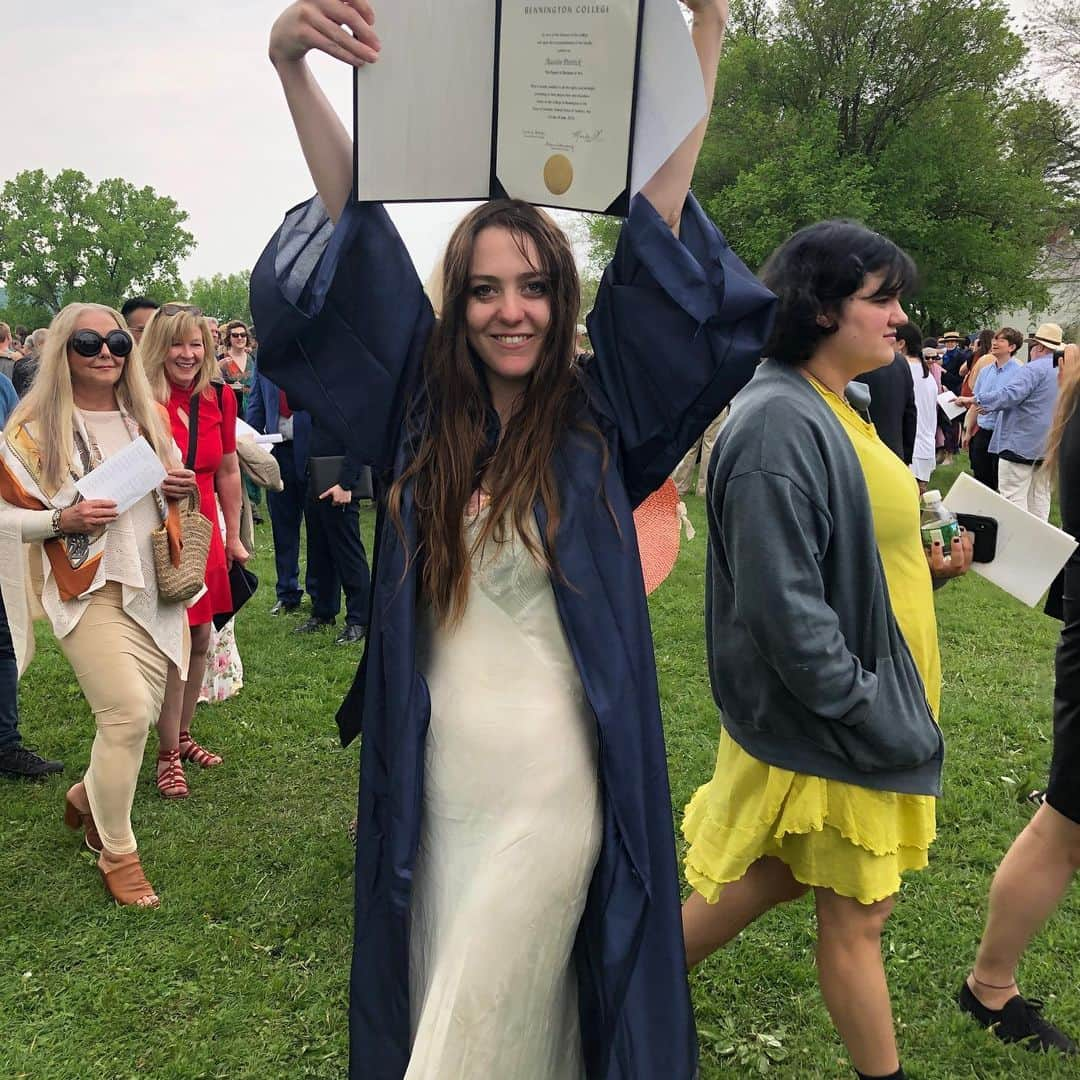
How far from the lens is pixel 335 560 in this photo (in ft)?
21.6

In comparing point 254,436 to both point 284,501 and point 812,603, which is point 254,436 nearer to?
point 284,501

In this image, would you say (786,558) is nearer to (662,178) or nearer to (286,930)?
(662,178)

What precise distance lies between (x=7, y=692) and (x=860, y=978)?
3.80 m

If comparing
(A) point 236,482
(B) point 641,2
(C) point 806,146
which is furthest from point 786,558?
(C) point 806,146

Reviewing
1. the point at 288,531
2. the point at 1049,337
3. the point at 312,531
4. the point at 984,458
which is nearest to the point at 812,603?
the point at 312,531

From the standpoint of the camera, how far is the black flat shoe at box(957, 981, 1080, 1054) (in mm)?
2518

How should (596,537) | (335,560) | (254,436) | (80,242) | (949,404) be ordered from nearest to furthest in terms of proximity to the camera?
(596,537) → (254,436) → (335,560) → (949,404) → (80,242)

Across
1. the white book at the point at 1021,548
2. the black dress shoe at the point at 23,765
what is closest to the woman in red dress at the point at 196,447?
the black dress shoe at the point at 23,765

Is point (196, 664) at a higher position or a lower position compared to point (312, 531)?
higher

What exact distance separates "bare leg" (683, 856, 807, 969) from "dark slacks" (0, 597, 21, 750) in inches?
131

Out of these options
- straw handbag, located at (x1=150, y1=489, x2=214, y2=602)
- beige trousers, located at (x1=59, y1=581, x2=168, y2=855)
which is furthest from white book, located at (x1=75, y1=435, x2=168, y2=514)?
beige trousers, located at (x1=59, y1=581, x2=168, y2=855)

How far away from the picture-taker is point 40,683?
5.55m

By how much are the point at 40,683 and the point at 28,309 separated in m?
64.6

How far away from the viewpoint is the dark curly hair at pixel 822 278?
6.75 ft
